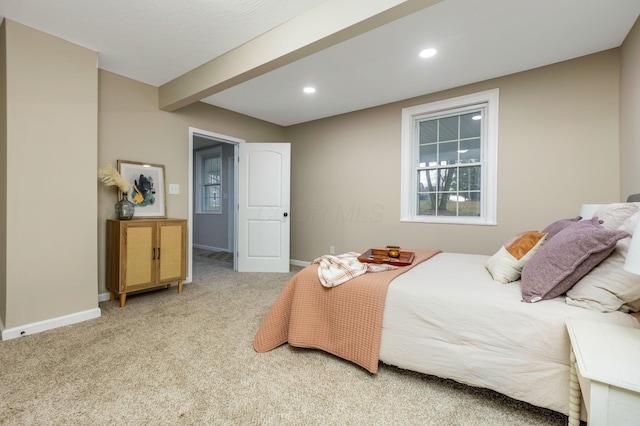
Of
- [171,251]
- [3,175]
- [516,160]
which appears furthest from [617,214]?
[3,175]

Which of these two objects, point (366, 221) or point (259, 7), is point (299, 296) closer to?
point (259, 7)

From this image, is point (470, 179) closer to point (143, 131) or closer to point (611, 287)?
point (611, 287)

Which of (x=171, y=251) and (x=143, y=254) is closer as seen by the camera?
(x=143, y=254)

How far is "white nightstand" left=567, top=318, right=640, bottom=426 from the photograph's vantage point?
2.71 feet

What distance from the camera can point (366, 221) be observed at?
167 inches

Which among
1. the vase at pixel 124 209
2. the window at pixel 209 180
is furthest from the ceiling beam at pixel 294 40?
the window at pixel 209 180

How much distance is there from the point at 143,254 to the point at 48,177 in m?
1.04

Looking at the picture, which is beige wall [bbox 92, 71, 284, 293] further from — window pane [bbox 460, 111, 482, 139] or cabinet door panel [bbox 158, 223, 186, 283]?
window pane [bbox 460, 111, 482, 139]

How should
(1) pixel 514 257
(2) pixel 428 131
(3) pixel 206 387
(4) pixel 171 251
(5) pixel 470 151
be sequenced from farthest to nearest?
(2) pixel 428 131
(5) pixel 470 151
(4) pixel 171 251
(1) pixel 514 257
(3) pixel 206 387

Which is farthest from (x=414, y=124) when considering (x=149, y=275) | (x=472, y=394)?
(x=149, y=275)

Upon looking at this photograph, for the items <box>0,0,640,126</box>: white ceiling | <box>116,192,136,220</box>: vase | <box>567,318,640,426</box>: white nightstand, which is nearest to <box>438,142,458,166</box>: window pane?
Result: <box>0,0,640,126</box>: white ceiling

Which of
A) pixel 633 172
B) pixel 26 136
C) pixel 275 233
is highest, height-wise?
pixel 26 136

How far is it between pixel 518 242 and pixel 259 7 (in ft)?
8.01

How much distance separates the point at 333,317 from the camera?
6.10 ft
